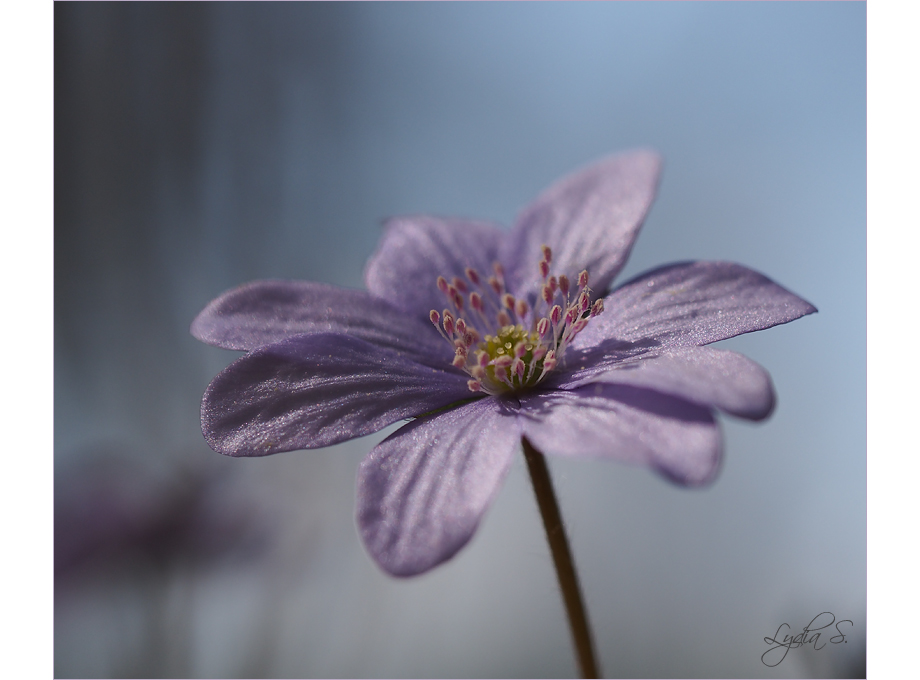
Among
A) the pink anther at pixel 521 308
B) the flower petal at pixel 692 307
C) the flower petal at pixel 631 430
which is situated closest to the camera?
the flower petal at pixel 631 430

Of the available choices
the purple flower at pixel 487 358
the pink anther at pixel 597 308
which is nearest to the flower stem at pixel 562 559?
the purple flower at pixel 487 358

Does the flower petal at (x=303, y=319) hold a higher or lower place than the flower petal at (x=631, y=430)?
higher

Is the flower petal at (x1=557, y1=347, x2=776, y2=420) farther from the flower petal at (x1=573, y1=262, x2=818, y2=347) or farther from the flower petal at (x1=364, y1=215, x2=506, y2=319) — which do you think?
the flower petal at (x1=364, y1=215, x2=506, y2=319)

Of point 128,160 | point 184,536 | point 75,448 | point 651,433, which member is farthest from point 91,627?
point 651,433
